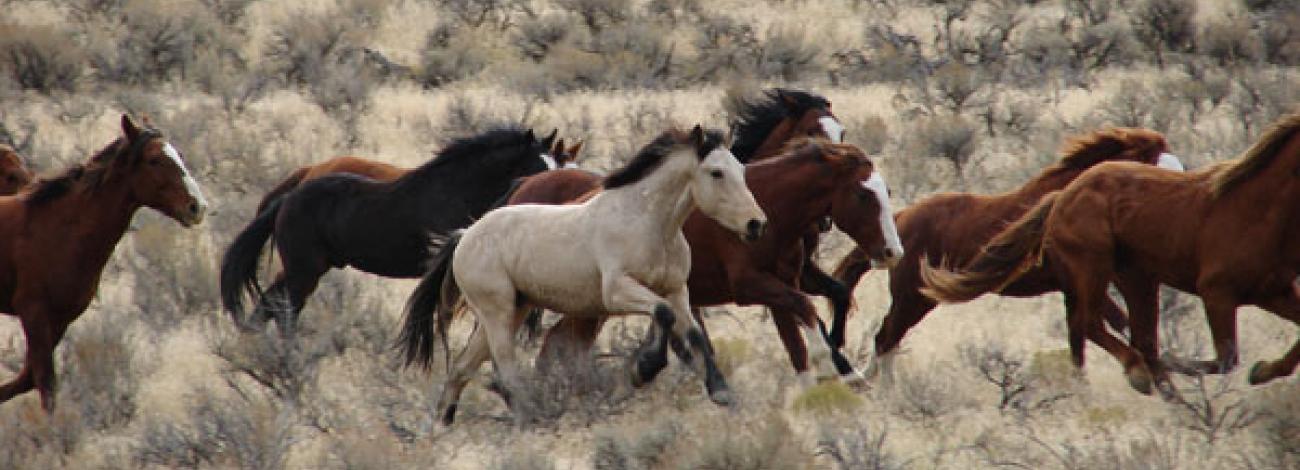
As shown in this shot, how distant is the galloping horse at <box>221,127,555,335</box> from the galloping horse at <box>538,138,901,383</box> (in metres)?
1.73

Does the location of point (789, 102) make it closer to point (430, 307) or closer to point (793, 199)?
point (793, 199)

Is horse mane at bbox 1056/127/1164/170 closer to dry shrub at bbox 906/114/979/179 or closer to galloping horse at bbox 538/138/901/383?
galloping horse at bbox 538/138/901/383

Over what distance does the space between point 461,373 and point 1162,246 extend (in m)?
3.39

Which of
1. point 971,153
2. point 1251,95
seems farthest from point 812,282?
point 1251,95

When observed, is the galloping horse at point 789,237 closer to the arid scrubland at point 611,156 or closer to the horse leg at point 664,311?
A: the arid scrubland at point 611,156

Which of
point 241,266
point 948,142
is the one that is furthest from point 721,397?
point 948,142

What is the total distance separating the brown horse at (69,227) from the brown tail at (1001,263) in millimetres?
3858

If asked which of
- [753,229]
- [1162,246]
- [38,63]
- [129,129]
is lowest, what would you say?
[38,63]

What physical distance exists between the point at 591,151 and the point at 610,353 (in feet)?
26.7

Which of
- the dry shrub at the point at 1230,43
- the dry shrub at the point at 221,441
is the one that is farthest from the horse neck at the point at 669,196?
the dry shrub at the point at 1230,43

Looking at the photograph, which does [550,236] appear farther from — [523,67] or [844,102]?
[523,67]

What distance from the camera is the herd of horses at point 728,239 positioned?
814 centimetres

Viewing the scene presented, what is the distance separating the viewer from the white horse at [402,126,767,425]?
8.16 metres

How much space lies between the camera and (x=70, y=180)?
916cm
